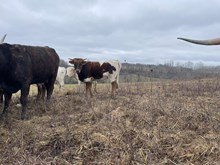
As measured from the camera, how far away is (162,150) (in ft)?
19.0

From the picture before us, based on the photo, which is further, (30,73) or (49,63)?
(49,63)

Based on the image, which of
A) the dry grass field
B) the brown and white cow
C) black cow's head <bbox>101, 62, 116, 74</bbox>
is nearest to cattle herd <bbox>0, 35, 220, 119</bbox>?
the dry grass field

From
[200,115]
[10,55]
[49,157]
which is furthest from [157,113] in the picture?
[10,55]

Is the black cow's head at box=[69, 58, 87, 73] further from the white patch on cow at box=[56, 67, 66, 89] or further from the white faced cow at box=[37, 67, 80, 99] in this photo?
the white patch on cow at box=[56, 67, 66, 89]

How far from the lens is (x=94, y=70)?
1551 centimetres

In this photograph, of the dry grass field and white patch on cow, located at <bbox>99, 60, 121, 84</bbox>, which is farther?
white patch on cow, located at <bbox>99, 60, 121, 84</bbox>

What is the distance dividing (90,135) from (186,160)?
194 centimetres

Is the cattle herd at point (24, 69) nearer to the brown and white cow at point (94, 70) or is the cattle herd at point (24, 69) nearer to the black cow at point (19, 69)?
the black cow at point (19, 69)

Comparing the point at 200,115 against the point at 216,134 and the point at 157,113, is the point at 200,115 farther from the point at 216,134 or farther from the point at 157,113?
the point at 216,134

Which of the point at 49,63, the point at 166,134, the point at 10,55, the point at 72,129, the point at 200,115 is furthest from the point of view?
the point at 49,63

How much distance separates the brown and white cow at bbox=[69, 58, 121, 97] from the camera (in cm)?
1534

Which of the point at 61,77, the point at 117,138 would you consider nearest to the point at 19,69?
the point at 117,138

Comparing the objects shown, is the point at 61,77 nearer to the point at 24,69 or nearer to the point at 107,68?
the point at 107,68

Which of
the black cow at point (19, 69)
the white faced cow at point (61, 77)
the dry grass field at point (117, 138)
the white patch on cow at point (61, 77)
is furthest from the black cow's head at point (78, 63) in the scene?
the white patch on cow at point (61, 77)
